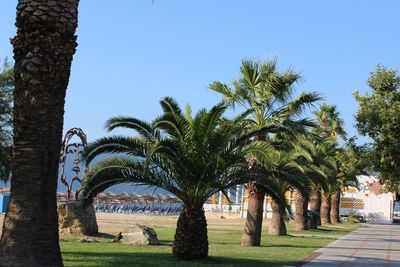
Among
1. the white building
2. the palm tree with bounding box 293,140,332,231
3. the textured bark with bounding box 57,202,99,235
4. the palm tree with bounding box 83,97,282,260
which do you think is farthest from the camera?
the white building

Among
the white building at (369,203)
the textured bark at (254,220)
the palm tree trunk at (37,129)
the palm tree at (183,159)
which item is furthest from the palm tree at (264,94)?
the white building at (369,203)

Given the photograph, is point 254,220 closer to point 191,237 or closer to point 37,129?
point 191,237

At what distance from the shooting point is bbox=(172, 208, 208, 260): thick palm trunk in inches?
547

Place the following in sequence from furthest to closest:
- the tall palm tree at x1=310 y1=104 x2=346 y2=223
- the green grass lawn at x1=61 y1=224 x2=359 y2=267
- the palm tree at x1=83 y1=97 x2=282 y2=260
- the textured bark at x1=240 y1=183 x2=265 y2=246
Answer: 1. the tall palm tree at x1=310 y1=104 x2=346 y2=223
2. the textured bark at x1=240 y1=183 x2=265 y2=246
3. the palm tree at x1=83 y1=97 x2=282 y2=260
4. the green grass lawn at x1=61 y1=224 x2=359 y2=267

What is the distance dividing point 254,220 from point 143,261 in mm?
7975

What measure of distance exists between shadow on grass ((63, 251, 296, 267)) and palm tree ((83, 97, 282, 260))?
1.71ft

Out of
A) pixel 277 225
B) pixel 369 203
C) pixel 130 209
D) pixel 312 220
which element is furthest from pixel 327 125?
pixel 130 209

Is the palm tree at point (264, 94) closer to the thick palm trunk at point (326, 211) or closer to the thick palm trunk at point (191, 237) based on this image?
the thick palm trunk at point (191, 237)

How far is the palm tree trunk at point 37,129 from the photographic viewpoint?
8.65 meters

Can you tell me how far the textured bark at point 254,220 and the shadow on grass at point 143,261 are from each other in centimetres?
524

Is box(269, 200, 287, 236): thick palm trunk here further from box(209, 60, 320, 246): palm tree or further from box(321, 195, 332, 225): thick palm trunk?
box(321, 195, 332, 225): thick palm trunk

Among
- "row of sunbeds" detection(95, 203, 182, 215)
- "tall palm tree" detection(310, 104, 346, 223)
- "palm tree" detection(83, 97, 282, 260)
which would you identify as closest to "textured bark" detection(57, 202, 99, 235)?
"palm tree" detection(83, 97, 282, 260)

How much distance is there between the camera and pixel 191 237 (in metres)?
14.0

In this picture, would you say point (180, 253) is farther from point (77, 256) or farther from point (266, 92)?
point (266, 92)
